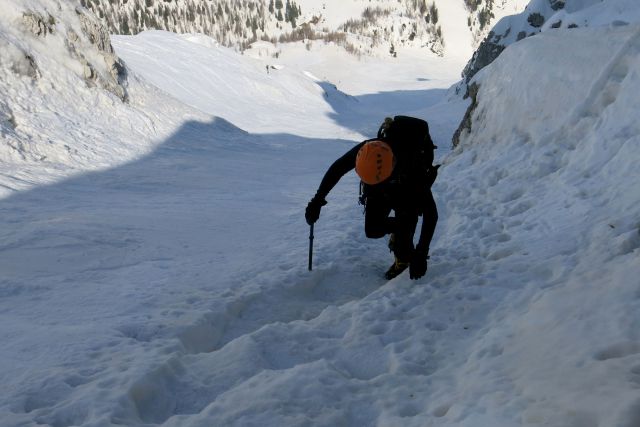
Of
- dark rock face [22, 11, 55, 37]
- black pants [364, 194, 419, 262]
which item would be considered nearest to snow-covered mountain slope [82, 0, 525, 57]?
dark rock face [22, 11, 55, 37]

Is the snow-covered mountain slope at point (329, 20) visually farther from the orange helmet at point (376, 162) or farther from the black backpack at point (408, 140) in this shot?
the orange helmet at point (376, 162)

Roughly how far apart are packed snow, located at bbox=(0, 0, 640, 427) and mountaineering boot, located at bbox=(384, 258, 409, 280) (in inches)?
6.2

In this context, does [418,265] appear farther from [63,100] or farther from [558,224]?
[63,100]

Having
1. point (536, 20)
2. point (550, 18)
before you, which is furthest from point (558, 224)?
point (536, 20)

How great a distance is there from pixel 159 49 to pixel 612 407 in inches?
1471

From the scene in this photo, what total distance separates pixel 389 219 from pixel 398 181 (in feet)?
1.67

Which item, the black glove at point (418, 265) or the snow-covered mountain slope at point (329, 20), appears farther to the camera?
the snow-covered mountain slope at point (329, 20)

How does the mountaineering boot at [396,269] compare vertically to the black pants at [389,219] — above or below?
below

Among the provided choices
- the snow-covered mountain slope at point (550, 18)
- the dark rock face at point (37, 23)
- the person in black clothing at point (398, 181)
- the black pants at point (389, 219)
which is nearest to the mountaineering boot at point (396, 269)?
the person in black clothing at point (398, 181)

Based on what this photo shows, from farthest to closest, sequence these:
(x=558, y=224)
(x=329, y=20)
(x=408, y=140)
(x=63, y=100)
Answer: (x=329, y=20), (x=63, y=100), (x=558, y=224), (x=408, y=140)

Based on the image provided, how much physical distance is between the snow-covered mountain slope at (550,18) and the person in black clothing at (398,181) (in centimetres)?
1769

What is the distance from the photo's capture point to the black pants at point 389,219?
4484 millimetres

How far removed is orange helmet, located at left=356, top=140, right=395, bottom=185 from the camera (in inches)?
148

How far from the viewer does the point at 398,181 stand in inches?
166
